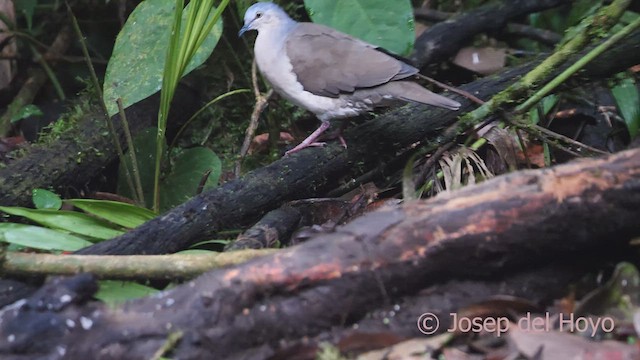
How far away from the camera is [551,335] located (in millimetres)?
2143

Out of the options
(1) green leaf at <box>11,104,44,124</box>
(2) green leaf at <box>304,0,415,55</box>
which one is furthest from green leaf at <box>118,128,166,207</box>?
(2) green leaf at <box>304,0,415,55</box>

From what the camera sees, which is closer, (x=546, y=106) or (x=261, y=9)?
(x=261, y=9)

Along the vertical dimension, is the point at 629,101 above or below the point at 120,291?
below

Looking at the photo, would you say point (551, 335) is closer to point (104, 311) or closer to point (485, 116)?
point (104, 311)

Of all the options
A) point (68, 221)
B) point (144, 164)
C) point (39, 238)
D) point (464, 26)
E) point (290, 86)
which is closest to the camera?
point (39, 238)

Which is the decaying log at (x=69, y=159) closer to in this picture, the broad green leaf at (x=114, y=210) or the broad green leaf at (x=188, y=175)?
the broad green leaf at (x=188, y=175)

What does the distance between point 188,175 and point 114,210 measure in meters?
0.78

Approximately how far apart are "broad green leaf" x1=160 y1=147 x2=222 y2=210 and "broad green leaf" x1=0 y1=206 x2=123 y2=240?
0.71 m

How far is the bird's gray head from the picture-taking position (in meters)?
3.98

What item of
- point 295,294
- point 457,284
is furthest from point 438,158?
point 295,294

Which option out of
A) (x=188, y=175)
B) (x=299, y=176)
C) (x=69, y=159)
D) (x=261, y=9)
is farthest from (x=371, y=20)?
(x=69, y=159)

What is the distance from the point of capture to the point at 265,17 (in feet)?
13.2

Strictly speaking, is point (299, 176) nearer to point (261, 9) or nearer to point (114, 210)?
point (114, 210)

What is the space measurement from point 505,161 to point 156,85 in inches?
70.2
